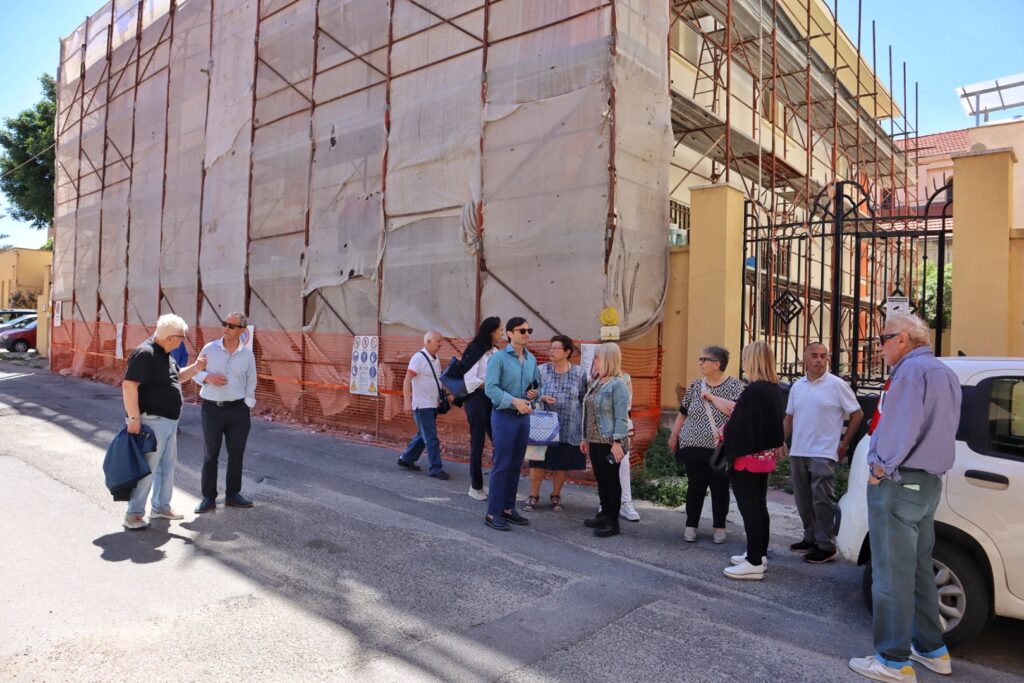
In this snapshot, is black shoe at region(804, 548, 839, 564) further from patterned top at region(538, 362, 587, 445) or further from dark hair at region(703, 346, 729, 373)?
patterned top at region(538, 362, 587, 445)

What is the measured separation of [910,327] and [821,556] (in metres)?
2.45

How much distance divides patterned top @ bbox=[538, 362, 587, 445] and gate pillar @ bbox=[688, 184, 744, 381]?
2.88m

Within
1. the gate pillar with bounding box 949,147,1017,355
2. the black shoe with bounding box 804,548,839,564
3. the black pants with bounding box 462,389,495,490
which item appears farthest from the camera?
the gate pillar with bounding box 949,147,1017,355

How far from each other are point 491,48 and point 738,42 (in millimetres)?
5997

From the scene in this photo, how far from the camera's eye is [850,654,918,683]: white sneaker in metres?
3.38

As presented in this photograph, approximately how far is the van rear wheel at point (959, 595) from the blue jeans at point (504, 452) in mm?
3055

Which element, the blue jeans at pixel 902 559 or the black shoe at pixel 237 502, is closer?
the blue jeans at pixel 902 559

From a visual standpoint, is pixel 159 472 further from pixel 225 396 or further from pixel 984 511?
pixel 984 511

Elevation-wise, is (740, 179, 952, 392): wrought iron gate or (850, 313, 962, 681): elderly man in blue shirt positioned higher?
(740, 179, 952, 392): wrought iron gate

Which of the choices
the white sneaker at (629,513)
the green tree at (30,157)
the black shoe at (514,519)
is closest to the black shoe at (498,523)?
the black shoe at (514,519)

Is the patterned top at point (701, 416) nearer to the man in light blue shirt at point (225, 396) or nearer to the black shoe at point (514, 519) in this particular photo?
the black shoe at point (514, 519)

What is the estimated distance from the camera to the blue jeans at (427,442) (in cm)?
789

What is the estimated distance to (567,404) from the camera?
621 centimetres

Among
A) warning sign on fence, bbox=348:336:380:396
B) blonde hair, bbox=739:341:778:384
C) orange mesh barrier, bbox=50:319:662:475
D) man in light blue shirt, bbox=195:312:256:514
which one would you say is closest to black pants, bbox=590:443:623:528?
blonde hair, bbox=739:341:778:384
